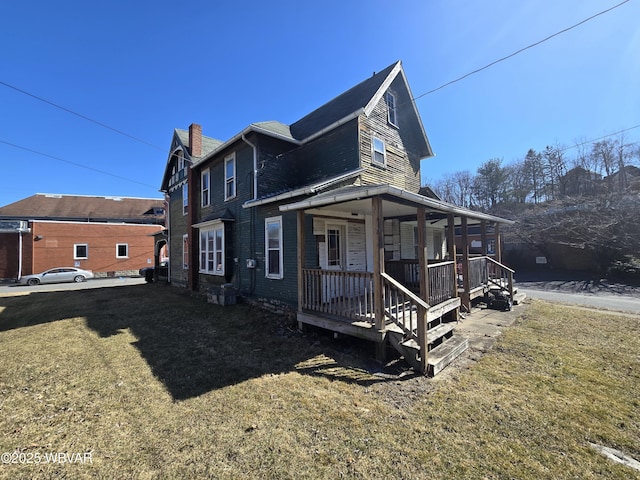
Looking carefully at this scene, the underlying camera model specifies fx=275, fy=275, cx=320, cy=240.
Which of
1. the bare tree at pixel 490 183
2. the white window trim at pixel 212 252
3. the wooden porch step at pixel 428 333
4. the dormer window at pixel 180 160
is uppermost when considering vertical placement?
the bare tree at pixel 490 183

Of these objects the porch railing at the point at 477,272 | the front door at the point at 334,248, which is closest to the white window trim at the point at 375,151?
the front door at the point at 334,248

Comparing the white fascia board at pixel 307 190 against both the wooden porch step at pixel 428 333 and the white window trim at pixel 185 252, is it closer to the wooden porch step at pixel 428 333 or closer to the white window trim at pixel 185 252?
the wooden porch step at pixel 428 333

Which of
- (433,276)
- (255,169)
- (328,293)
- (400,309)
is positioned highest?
(255,169)

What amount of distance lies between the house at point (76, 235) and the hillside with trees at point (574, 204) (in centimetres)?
3043

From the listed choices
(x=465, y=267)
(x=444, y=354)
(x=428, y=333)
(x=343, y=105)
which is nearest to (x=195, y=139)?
(x=343, y=105)

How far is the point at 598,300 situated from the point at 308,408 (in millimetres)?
14191

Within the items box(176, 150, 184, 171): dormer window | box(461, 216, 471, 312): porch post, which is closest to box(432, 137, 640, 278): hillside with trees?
box(461, 216, 471, 312): porch post

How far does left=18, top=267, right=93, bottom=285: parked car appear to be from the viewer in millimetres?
22156

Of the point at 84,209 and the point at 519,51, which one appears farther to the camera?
the point at 84,209

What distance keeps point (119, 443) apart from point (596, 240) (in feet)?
85.0

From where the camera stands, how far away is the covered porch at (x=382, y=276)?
16.9ft

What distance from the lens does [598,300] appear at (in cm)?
1156

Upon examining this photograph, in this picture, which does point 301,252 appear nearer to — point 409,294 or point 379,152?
point 409,294

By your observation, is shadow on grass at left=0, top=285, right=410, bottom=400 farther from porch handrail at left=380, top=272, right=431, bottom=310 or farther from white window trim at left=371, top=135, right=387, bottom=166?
white window trim at left=371, top=135, right=387, bottom=166
